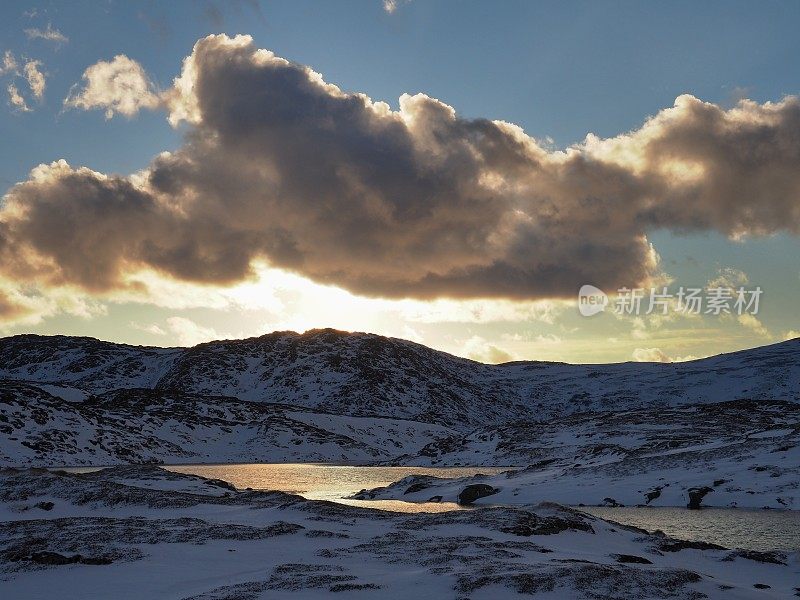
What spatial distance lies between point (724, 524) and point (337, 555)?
2175 cm

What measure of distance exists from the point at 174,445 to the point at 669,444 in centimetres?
6879

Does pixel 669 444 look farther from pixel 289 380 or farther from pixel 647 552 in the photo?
pixel 289 380

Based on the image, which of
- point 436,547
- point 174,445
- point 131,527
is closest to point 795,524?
point 436,547

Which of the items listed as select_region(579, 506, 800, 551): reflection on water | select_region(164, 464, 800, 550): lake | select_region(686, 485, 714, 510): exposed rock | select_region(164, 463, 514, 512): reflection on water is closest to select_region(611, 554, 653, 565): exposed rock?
select_region(579, 506, 800, 551): reflection on water

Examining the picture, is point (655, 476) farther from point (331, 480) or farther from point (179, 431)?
point (179, 431)

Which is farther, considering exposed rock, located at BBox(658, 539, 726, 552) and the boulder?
the boulder

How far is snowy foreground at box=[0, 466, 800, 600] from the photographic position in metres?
16.6

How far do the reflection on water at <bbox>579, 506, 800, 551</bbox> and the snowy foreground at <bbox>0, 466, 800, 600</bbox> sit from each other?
4.47 metres

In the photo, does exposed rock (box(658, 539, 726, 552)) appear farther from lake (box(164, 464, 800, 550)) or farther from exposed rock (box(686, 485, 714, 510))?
exposed rock (box(686, 485, 714, 510))

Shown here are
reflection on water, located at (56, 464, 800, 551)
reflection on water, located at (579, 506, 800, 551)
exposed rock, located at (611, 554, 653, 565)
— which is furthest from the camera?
reflection on water, located at (56, 464, 800, 551)

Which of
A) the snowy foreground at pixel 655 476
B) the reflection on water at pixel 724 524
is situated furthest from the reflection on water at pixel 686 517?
the snowy foreground at pixel 655 476

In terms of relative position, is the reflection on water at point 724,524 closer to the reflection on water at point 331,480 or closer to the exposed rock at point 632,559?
the exposed rock at point 632,559

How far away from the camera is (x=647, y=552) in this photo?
78.5ft

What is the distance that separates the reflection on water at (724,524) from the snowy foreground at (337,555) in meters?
4.47
